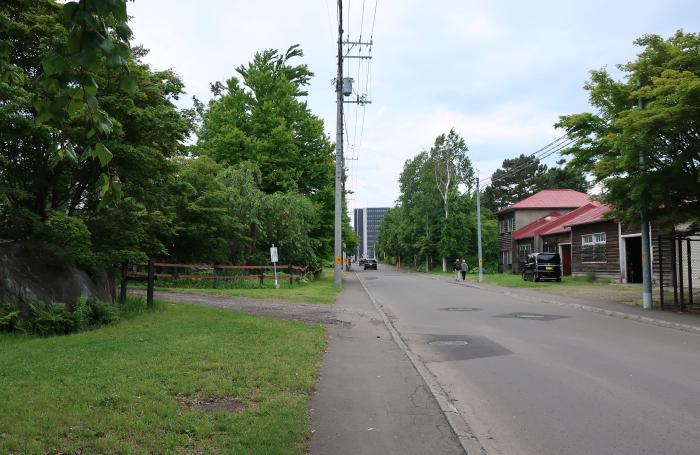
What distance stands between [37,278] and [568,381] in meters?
10.2

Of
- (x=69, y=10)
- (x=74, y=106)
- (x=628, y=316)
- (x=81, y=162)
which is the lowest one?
(x=628, y=316)

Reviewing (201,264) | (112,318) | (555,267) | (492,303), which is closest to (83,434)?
(112,318)

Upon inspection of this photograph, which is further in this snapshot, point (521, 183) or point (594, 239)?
point (521, 183)

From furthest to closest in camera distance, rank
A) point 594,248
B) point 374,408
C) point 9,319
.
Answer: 1. point 594,248
2. point 9,319
3. point 374,408

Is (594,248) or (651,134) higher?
(651,134)

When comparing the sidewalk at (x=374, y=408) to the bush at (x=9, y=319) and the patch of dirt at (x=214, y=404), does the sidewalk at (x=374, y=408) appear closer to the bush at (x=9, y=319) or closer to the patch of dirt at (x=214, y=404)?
the patch of dirt at (x=214, y=404)

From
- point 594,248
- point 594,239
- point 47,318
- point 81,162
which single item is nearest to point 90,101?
point 81,162

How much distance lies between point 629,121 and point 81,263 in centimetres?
1441

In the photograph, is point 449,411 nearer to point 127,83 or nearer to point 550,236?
point 127,83

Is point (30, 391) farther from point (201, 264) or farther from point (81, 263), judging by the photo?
point (201, 264)

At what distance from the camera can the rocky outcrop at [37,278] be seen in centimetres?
1050

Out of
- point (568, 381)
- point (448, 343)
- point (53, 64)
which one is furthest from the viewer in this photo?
point (448, 343)

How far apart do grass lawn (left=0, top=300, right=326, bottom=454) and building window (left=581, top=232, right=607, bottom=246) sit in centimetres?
3122

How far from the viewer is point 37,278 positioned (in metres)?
11.0
